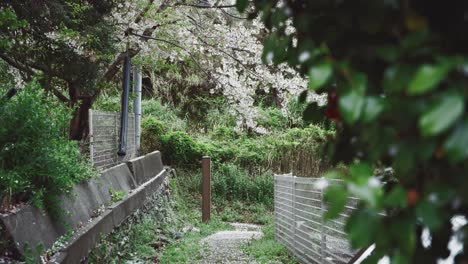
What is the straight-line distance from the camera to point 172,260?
670cm

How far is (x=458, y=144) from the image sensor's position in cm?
85

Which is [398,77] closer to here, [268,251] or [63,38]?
[63,38]

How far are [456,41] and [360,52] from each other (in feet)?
0.66

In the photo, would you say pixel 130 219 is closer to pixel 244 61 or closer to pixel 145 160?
pixel 145 160

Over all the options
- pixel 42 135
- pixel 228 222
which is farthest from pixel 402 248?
pixel 228 222

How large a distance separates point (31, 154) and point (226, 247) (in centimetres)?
458

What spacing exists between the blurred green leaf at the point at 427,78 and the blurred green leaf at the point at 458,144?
0.09 metres

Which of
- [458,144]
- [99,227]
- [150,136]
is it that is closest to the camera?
[458,144]

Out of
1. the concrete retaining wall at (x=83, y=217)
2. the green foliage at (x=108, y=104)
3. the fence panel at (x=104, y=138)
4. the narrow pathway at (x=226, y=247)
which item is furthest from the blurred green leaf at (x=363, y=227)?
the green foliage at (x=108, y=104)

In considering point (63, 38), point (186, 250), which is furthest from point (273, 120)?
point (63, 38)

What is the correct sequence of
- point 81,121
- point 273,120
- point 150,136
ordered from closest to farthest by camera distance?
point 81,121, point 150,136, point 273,120

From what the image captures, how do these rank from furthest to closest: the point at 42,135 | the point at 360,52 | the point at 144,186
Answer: the point at 144,186
the point at 42,135
the point at 360,52

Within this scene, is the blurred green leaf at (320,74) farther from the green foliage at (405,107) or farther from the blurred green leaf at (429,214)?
the blurred green leaf at (429,214)

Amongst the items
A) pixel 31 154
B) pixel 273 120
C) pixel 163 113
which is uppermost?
pixel 163 113
